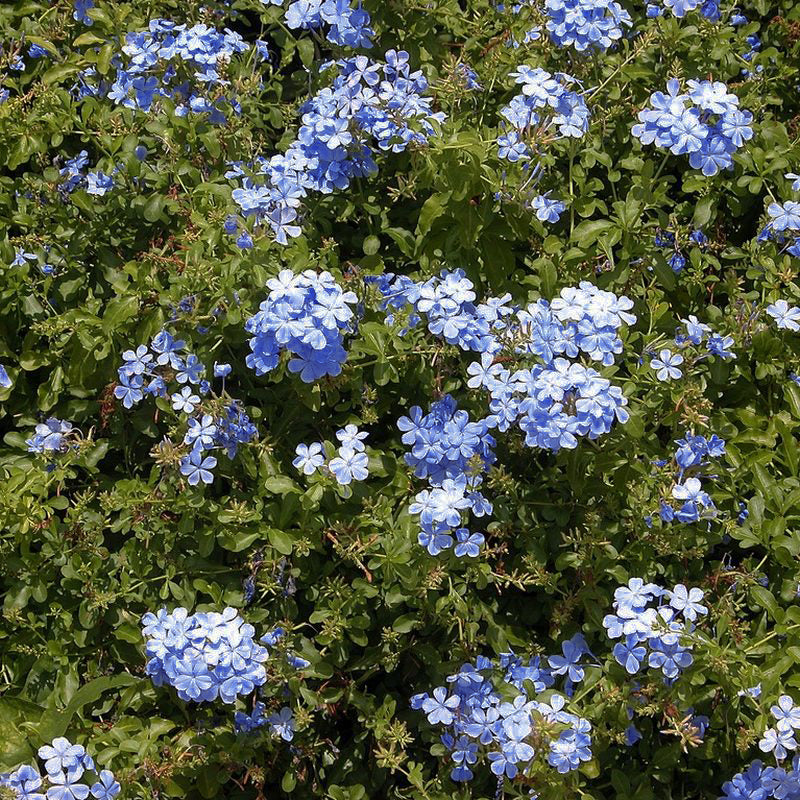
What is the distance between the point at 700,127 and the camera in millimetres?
2877

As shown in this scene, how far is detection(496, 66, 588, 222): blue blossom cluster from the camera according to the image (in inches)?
112

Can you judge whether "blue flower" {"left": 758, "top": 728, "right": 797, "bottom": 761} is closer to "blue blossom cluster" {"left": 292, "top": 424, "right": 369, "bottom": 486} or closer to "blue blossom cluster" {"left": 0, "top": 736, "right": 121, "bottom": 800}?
"blue blossom cluster" {"left": 292, "top": 424, "right": 369, "bottom": 486}

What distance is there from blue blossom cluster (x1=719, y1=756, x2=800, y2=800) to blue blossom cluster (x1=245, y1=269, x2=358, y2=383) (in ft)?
4.61

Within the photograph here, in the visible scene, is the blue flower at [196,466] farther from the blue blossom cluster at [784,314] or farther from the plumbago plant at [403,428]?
the blue blossom cluster at [784,314]

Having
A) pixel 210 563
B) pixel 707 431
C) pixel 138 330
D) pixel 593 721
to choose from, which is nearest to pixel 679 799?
pixel 593 721

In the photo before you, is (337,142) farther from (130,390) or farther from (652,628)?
(652,628)

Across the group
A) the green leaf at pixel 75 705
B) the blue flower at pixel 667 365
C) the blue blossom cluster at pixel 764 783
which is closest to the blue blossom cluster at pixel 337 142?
the blue flower at pixel 667 365

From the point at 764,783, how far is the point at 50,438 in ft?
6.69

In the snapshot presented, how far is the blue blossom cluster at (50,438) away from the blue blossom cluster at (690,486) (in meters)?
1.59

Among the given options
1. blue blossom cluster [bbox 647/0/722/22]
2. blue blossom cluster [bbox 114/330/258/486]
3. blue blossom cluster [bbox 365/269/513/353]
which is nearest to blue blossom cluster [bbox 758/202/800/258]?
blue blossom cluster [bbox 647/0/722/22]

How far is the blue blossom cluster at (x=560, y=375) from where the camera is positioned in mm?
2518

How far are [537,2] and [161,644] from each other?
214 centimetres

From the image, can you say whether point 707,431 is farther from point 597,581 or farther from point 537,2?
point 537,2

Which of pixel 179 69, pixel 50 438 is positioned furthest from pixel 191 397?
pixel 179 69
